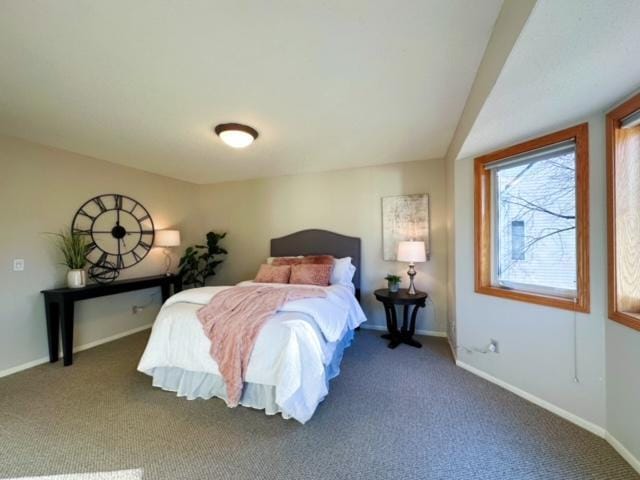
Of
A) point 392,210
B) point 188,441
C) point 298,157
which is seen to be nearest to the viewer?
point 188,441

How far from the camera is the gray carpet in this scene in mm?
1525

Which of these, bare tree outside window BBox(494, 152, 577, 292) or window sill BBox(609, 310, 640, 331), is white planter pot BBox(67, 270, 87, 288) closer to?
bare tree outside window BBox(494, 152, 577, 292)

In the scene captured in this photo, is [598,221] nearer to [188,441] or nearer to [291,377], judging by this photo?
[291,377]

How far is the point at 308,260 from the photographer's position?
3.81 m

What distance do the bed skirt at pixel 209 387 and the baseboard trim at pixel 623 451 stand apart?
1.77 meters

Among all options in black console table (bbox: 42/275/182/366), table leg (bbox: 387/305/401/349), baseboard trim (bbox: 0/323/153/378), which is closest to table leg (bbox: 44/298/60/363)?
black console table (bbox: 42/275/182/366)

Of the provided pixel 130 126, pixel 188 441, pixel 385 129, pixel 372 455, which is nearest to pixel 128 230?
pixel 130 126

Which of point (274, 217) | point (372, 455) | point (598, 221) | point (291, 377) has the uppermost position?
point (274, 217)

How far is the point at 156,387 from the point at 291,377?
4.51ft

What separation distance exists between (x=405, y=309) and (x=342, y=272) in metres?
0.88

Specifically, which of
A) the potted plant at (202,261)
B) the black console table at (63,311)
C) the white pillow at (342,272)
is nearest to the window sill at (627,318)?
the white pillow at (342,272)

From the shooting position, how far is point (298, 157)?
11.6 ft

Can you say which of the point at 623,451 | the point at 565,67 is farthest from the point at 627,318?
the point at 565,67

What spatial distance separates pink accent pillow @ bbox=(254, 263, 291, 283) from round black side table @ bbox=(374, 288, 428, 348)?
1.14 metres
